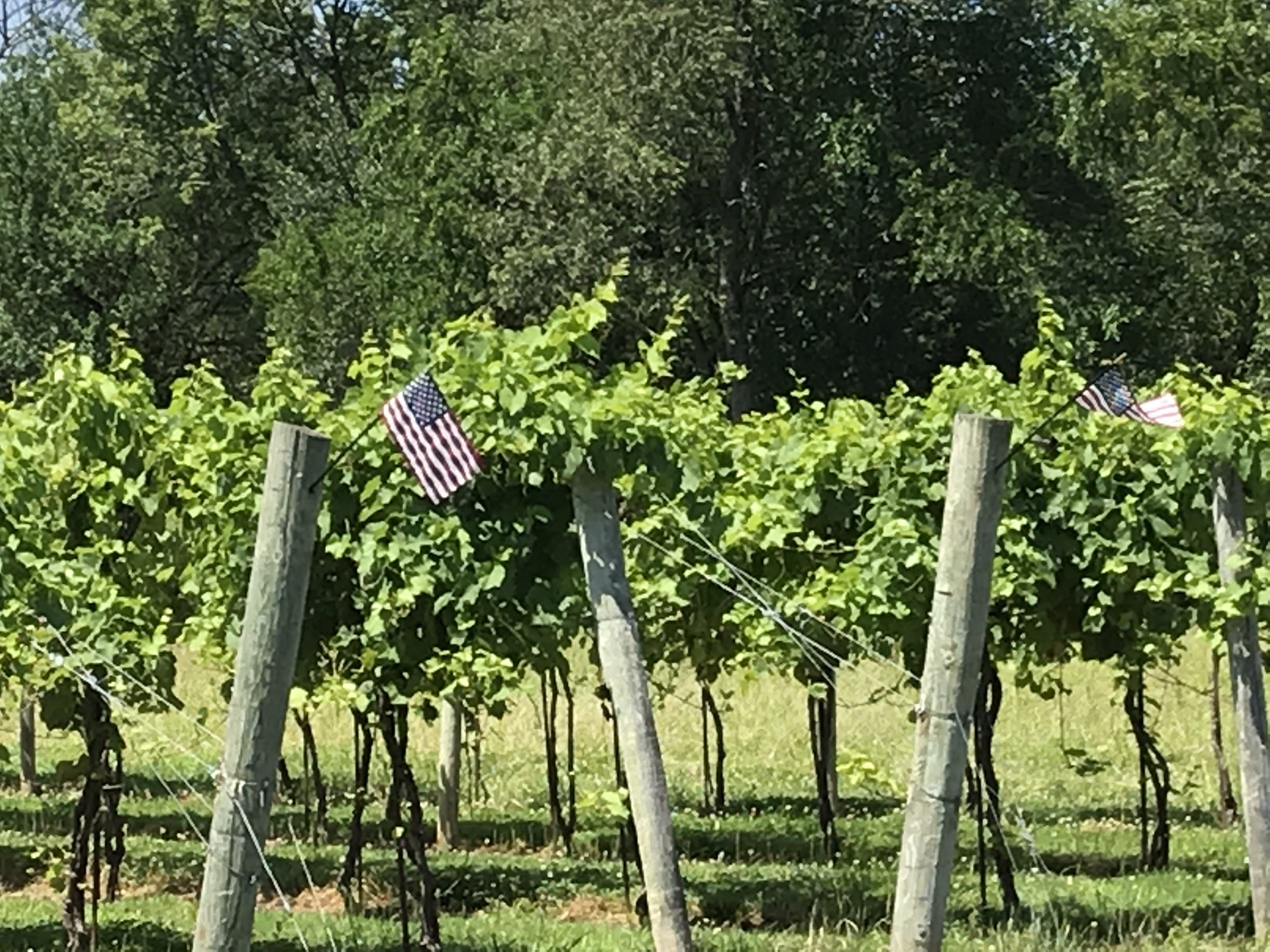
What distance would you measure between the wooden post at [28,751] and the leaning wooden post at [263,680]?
893 cm

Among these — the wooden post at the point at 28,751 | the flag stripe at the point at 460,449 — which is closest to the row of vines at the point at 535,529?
the flag stripe at the point at 460,449

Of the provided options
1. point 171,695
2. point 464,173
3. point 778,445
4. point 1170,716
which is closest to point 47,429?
point 171,695

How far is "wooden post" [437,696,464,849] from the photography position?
36.8 feet

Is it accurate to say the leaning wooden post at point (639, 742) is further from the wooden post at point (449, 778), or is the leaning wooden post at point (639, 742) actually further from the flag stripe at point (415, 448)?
the wooden post at point (449, 778)

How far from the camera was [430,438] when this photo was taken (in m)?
5.83

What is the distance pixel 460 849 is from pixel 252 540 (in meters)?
4.91

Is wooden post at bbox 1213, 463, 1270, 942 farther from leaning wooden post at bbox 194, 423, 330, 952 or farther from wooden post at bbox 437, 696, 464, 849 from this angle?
wooden post at bbox 437, 696, 464, 849

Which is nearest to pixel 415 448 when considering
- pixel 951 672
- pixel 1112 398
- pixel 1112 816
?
pixel 951 672

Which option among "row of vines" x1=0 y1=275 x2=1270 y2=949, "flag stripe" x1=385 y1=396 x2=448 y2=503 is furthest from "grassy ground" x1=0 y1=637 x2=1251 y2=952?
"flag stripe" x1=385 y1=396 x2=448 y2=503

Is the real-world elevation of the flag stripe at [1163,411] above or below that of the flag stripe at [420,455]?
above

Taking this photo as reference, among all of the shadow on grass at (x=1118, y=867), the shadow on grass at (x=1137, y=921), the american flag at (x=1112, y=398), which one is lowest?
the shadow on grass at (x=1137, y=921)

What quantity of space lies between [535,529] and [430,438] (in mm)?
1170

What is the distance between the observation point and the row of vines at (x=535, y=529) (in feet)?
22.6

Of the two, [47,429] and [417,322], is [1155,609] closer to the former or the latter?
[47,429]
